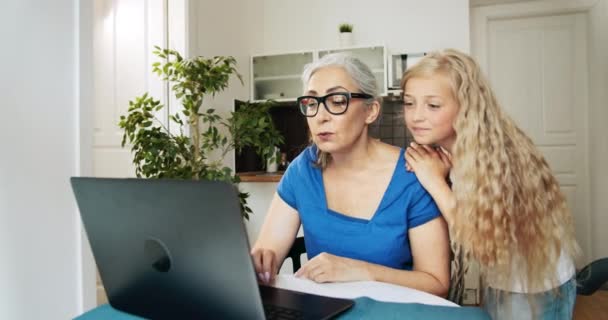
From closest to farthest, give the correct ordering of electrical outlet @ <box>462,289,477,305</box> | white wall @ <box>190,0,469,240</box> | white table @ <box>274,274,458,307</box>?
white table @ <box>274,274,458,307</box>, electrical outlet @ <box>462,289,477,305</box>, white wall @ <box>190,0,469,240</box>

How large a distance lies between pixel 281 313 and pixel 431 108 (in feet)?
2.39

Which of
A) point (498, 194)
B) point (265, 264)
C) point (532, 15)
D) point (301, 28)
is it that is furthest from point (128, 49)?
point (532, 15)

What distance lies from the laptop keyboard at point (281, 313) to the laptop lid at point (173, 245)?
136 mm

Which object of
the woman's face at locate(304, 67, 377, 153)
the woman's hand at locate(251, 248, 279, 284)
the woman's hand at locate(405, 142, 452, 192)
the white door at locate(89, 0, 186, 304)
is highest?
the white door at locate(89, 0, 186, 304)

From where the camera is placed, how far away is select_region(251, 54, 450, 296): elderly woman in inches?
48.4

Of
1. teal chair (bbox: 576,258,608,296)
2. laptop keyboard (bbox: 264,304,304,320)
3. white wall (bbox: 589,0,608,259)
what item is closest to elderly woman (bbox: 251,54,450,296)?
laptop keyboard (bbox: 264,304,304,320)

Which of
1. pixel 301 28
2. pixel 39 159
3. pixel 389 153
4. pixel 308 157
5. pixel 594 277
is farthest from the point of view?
pixel 301 28

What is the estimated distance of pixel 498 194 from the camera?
1.13m

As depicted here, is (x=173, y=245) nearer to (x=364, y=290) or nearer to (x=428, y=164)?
(x=364, y=290)

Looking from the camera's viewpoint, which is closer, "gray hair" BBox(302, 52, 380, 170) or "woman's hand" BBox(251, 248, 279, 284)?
"woman's hand" BBox(251, 248, 279, 284)

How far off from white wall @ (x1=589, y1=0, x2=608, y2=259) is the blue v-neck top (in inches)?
122

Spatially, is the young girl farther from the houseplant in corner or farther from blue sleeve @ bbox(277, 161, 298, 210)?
the houseplant in corner

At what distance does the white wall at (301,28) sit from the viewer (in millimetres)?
3551

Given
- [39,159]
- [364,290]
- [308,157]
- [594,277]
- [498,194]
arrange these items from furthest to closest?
[594,277], [39,159], [308,157], [498,194], [364,290]
